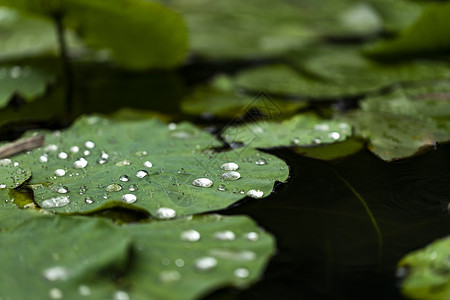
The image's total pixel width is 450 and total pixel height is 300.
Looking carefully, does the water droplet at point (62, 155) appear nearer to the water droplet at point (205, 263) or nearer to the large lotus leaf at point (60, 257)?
the large lotus leaf at point (60, 257)

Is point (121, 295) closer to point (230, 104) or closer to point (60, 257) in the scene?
point (60, 257)

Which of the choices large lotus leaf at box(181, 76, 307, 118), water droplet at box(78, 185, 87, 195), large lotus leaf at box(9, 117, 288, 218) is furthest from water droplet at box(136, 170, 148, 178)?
large lotus leaf at box(181, 76, 307, 118)

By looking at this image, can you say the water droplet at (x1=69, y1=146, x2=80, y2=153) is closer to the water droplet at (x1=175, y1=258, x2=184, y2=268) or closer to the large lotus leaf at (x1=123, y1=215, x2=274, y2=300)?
the large lotus leaf at (x1=123, y1=215, x2=274, y2=300)

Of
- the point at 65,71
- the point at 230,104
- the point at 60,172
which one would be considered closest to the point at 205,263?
the point at 60,172

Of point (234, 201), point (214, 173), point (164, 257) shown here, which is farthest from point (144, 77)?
point (164, 257)

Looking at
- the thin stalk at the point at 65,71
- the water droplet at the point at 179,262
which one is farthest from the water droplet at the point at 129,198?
the thin stalk at the point at 65,71

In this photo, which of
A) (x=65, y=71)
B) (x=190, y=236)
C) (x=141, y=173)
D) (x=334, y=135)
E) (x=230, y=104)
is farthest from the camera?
(x=65, y=71)
